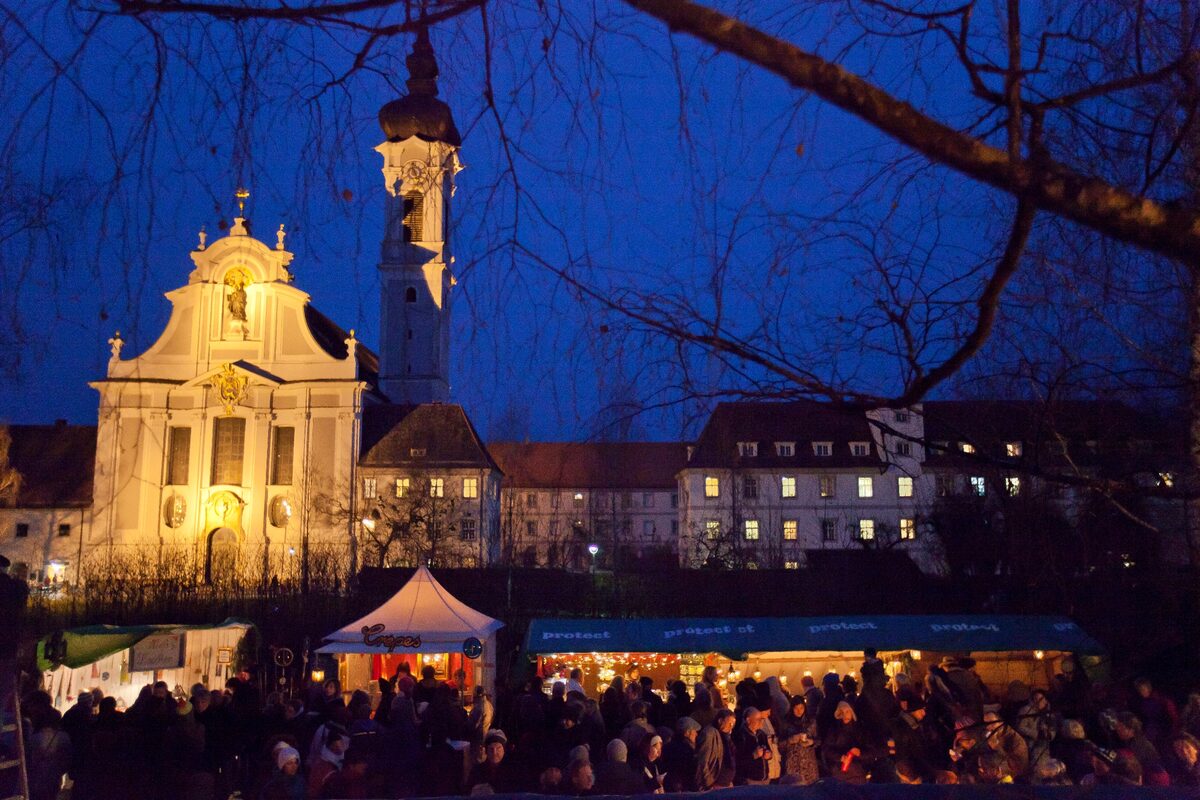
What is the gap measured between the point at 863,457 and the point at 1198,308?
58.5 metres

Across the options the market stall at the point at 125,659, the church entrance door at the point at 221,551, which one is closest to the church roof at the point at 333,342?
the church entrance door at the point at 221,551

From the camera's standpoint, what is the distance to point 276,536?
53.9 metres

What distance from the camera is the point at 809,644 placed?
16422 millimetres

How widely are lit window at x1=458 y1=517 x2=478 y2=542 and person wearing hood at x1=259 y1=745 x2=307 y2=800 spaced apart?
44.0 meters

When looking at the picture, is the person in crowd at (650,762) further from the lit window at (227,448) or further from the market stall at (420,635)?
the lit window at (227,448)

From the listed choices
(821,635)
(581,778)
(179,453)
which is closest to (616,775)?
(581,778)

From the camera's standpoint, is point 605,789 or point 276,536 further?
point 276,536

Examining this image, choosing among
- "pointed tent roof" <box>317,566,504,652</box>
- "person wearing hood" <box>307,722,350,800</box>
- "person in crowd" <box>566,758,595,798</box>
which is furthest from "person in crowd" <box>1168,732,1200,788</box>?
"pointed tent roof" <box>317,566,504,652</box>

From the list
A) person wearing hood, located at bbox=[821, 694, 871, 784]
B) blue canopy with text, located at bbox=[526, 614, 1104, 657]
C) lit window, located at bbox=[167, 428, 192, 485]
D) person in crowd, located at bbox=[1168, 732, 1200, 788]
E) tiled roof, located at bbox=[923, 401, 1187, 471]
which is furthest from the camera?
lit window, located at bbox=[167, 428, 192, 485]

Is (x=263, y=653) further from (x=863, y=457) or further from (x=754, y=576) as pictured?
(x=863, y=457)

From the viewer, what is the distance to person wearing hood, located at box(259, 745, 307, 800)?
880 cm

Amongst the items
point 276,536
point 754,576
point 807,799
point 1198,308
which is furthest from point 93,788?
point 276,536

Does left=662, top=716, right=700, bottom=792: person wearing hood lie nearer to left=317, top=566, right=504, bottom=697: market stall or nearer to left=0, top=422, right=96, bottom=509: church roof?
left=317, top=566, right=504, bottom=697: market stall

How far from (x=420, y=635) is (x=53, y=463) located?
49.8 metres
